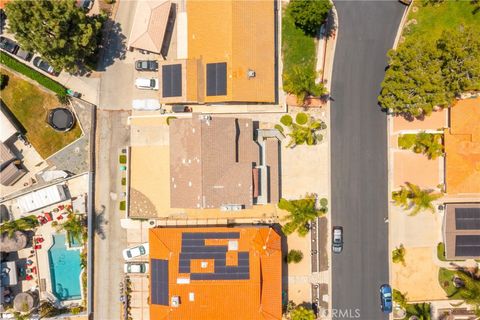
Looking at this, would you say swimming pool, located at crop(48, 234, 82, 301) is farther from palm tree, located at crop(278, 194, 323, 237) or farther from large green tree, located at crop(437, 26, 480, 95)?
large green tree, located at crop(437, 26, 480, 95)

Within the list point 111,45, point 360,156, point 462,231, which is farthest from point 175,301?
point 462,231

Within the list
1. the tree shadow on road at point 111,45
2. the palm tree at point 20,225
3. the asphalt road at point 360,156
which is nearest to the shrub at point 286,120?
the asphalt road at point 360,156

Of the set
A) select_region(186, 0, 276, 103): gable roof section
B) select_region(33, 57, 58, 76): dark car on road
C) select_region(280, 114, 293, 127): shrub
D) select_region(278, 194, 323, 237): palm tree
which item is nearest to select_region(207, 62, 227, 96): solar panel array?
select_region(186, 0, 276, 103): gable roof section

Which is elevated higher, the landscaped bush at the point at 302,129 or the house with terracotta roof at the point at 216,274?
the landscaped bush at the point at 302,129

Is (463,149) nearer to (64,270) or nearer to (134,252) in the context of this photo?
(134,252)

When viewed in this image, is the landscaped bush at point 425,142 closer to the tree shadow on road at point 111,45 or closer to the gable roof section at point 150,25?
the gable roof section at point 150,25

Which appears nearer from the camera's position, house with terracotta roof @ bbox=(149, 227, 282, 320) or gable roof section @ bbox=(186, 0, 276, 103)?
house with terracotta roof @ bbox=(149, 227, 282, 320)
